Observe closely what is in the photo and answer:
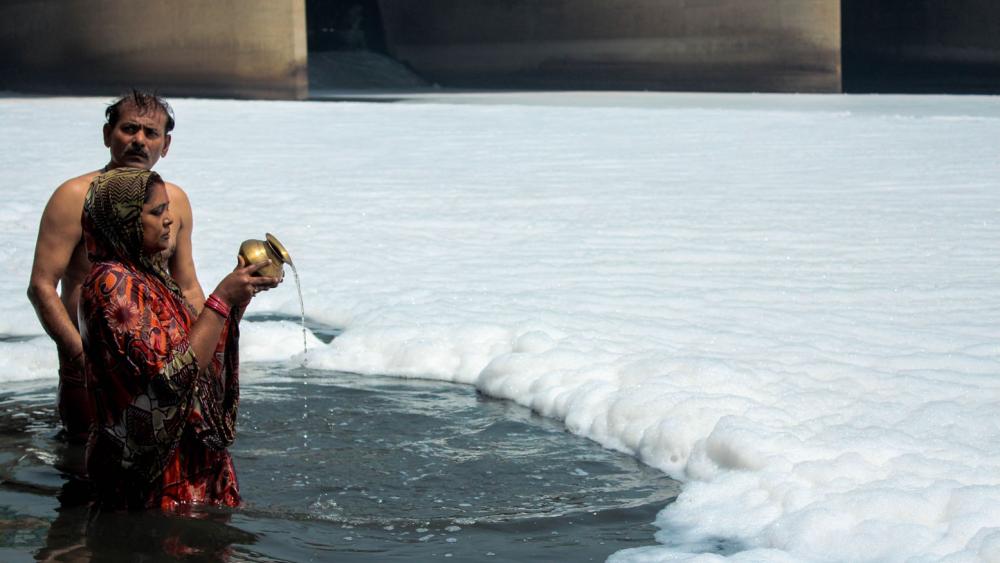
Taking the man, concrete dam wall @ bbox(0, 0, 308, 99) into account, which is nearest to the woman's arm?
the man

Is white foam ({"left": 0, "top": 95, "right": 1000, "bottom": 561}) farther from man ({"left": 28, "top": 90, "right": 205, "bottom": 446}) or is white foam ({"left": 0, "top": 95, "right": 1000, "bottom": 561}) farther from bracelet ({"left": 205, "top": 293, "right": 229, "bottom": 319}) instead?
man ({"left": 28, "top": 90, "right": 205, "bottom": 446})

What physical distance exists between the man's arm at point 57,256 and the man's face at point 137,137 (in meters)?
0.23

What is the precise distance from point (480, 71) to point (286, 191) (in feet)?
63.4

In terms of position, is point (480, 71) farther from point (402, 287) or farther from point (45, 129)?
point (402, 287)

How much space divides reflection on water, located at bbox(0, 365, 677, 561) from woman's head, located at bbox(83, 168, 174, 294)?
2.27ft

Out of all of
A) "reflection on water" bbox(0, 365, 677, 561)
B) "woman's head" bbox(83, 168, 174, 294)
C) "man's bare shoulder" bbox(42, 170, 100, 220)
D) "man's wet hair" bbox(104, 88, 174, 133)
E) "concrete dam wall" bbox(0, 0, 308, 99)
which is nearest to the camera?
"woman's head" bbox(83, 168, 174, 294)

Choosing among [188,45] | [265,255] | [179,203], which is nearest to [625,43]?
[188,45]

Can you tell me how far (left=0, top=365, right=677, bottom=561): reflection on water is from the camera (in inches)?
131

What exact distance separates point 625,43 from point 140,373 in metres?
23.8

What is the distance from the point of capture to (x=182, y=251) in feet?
12.9

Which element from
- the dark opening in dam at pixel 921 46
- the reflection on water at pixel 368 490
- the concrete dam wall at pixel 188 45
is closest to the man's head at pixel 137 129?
the reflection on water at pixel 368 490

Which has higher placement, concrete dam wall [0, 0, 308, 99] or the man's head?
concrete dam wall [0, 0, 308, 99]

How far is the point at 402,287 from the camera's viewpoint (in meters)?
6.79

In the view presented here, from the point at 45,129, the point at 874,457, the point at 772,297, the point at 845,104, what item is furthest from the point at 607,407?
the point at 845,104
